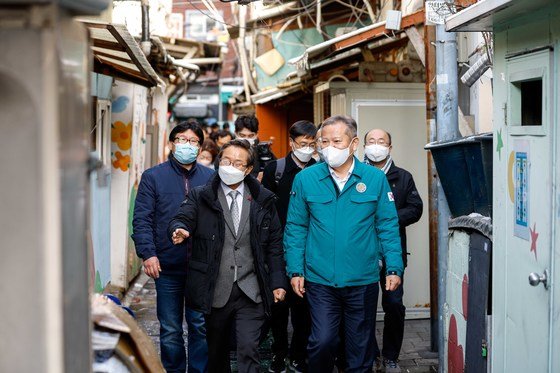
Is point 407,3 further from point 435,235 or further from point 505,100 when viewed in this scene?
point 505,100

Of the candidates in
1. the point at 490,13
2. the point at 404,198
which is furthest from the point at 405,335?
the point at 490,13

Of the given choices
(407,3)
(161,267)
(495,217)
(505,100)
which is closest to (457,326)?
(495,217)

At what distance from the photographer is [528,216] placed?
17.2ft

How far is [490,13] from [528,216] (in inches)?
47.7

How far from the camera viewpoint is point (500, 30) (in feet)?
19.1

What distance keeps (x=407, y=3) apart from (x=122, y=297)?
5.37 metres

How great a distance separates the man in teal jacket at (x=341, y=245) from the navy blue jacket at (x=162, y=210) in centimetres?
108

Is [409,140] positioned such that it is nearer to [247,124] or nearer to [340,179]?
[247,124]

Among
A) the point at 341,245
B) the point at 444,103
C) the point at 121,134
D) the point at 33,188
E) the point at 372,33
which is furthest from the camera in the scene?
the point at 121,134

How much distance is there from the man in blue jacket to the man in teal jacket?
1.11 m

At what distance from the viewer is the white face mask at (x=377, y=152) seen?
8305 millimetres

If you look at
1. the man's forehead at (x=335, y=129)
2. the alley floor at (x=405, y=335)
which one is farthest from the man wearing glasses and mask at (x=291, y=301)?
the man's forehead at (x=335, y=129)

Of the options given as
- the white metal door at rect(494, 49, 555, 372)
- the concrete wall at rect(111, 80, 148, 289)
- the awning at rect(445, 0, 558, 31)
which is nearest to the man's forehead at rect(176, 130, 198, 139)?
the awning at rect(445, 0, 558, 31)

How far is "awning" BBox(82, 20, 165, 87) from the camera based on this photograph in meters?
6.63
